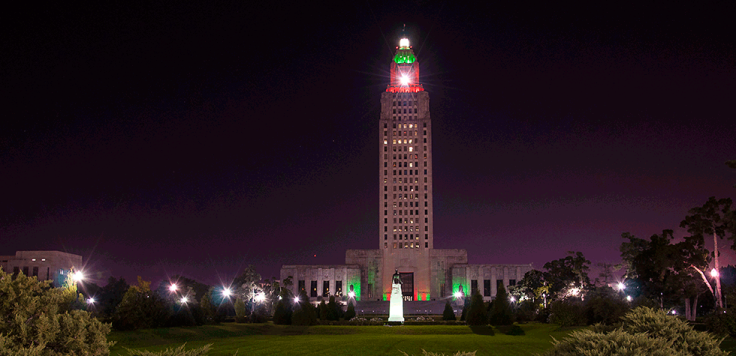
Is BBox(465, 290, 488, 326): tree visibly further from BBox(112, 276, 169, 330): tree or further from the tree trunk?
BBox(112, 276, 169, 330): tree

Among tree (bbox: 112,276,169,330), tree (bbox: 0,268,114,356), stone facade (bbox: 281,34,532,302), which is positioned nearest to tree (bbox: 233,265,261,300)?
stone facade (bbox: 281,34,532,302)

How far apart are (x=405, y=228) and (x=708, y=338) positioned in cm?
Answer: 9900

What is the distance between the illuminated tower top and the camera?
120 meters

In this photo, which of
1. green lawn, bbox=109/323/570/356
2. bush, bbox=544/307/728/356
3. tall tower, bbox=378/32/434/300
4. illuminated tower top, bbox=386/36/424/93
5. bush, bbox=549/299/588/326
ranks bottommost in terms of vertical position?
green lawn, bbox=109/323/570/356

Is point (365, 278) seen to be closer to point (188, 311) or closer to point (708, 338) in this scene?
point (188, 311)

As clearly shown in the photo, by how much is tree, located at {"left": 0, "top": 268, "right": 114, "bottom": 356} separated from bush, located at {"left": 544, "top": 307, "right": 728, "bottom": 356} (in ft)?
36.0

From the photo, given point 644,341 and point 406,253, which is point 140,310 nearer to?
point 644,341

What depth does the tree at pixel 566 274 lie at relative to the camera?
262 ft

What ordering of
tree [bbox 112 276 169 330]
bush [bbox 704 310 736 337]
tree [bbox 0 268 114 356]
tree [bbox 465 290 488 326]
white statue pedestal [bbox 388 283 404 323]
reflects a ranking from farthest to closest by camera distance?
white statue pedestal [bbox 388 283 404 323], tree [bbox 465 290 488 326], tree [bbox 112 276 169 330], bush [bbox 704 310 736 337], tree [bbox 0 268 114 356]

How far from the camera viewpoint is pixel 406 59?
122 meters

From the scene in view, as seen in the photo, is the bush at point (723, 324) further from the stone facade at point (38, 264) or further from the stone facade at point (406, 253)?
the stone facade at point (38, 264)

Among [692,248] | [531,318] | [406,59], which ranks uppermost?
[406,59]

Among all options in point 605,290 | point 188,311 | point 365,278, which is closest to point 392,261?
point 365,278

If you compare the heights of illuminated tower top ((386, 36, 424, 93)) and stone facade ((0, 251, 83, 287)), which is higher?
illuminated tower top ((386, 36, 424, 93))
